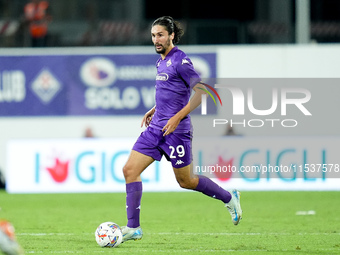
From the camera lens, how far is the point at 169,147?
825cm

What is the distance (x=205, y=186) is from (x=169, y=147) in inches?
22.7

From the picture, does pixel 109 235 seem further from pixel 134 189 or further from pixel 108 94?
pixel 108 94

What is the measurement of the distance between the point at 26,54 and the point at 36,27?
20.2ft

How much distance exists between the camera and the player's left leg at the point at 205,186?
27.3 ft

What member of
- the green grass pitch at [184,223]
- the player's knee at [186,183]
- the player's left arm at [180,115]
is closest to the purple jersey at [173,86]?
the player's left arm at [180,115]

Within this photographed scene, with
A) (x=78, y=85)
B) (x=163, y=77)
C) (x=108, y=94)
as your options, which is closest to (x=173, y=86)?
(x=163, y=77)

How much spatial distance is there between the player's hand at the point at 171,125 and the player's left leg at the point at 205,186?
0.44m

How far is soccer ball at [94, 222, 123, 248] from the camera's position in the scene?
26.8 feet

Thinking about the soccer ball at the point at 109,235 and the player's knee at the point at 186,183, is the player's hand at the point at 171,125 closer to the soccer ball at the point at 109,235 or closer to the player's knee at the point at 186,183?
the player's knee at the point at 186,183

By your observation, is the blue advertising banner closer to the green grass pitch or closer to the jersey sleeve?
the green grass pitch

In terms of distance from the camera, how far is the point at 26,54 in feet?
62.9

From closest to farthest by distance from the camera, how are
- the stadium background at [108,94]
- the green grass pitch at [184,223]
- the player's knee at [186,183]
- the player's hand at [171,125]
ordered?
the player's hand at [171,125] → the green grass pitch at [184,223] → the player's knee at [186,183] → the stadium background at [108,94]

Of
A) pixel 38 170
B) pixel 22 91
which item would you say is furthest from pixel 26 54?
pixel 38 170

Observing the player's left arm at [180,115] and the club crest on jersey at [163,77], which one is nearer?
the player's left arm at [180,115]
